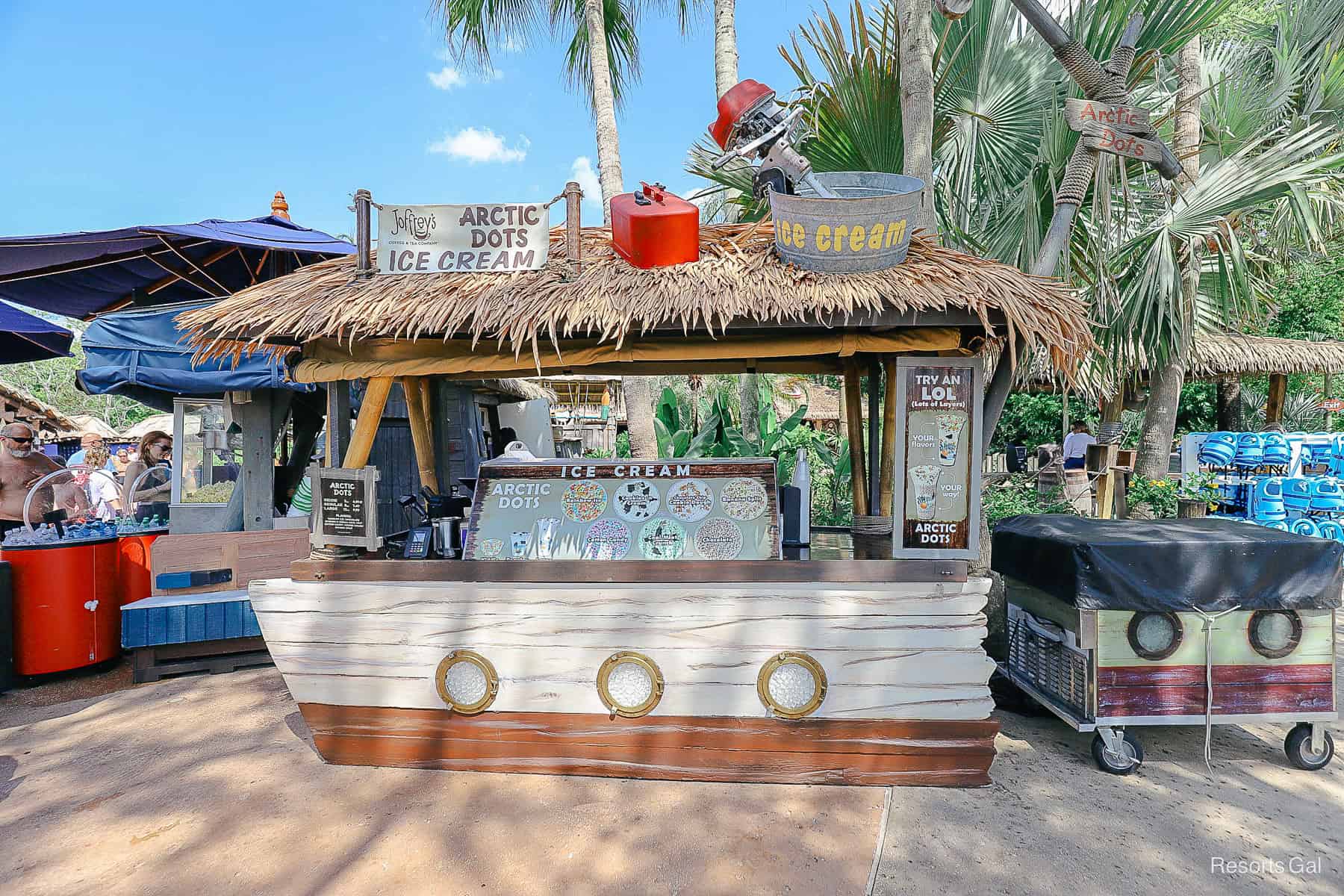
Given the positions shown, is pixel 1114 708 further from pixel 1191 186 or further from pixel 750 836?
pixel 1191 186

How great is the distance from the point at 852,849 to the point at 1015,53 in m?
5.81

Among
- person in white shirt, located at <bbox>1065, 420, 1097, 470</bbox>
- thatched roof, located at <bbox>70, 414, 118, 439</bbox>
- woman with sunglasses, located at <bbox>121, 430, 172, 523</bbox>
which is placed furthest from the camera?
thatched roof, located at <bbox>70, 414, 118, 439</bbox>

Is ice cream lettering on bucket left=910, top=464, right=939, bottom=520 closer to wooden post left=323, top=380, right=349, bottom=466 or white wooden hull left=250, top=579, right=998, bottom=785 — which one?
white wooden hull left=250, top=579, right=998, bottom=785

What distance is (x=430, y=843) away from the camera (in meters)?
2.99

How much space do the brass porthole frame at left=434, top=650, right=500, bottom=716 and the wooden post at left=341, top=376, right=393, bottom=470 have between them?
125 cm

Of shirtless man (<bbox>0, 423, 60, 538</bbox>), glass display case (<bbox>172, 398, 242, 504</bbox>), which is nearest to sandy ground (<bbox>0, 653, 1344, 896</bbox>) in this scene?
glass display case (<bbox>172, 398, 242, 504</bbox>)

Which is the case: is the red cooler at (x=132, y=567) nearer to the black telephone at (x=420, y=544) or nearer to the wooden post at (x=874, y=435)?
the black telephone at (x=420, y=544)

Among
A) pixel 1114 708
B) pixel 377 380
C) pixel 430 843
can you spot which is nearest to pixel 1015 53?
pixel 1114 708

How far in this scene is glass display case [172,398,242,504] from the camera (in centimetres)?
596

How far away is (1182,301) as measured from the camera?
573 cm

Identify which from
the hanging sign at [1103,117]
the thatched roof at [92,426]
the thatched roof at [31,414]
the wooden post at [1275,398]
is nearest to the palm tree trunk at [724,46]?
the hanging sign at [1103,117]

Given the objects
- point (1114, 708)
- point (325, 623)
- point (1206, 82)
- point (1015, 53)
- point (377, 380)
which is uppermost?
point (1206, 82)

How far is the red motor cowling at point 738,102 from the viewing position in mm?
3720

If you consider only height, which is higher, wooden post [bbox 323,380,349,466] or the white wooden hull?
wooden post [bbox 323,380,349,466]
